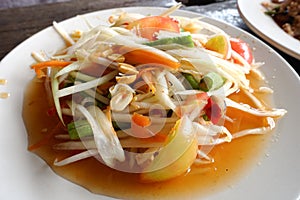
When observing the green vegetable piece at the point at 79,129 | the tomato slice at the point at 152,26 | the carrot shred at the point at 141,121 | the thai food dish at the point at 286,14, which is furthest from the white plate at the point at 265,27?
the green vegetable piece at the point at 79,129

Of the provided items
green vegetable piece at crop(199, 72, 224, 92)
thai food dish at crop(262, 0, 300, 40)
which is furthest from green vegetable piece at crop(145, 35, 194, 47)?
thai food dish at crop(262, 0, 300, 40)

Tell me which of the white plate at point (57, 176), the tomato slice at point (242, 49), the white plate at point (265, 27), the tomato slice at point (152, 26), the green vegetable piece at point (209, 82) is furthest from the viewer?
the white plate at point (265, 27)

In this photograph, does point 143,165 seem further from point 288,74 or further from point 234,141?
point 288,74

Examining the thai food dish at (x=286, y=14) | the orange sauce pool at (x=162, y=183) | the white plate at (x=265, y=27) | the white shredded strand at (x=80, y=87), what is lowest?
the orange sauce pool at (x=162, y=183)

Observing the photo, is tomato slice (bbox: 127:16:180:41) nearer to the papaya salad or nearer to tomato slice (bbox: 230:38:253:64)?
the papaya salad

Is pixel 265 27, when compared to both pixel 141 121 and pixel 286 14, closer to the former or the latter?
pixel 286 14

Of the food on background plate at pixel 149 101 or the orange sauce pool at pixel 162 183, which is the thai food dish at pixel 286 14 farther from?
the orange sauce pool at pixel 162 183

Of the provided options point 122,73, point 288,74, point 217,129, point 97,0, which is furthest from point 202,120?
point 97,0

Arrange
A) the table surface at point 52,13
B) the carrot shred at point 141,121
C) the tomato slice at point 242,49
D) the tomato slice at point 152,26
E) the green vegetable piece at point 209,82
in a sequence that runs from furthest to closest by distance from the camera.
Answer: the table surface at point 52,13
the tomato slice at point 242,49
the tomato slice at point 152,26
the green vegetable piece at point 209,82
the carrot shred at point 141,121
